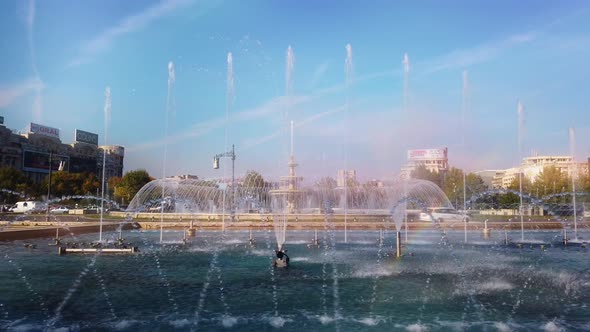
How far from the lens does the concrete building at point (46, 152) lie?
107 metres

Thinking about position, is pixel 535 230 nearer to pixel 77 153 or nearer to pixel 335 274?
pixel 335 274

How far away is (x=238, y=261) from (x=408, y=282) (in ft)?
27.5

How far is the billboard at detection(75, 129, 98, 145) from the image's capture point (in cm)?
13975

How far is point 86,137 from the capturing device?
143625 mm

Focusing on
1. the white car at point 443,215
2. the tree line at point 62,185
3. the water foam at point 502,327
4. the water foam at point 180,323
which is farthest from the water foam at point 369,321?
the tree line at point 62,185

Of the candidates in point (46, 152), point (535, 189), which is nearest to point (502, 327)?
point (535, 189)

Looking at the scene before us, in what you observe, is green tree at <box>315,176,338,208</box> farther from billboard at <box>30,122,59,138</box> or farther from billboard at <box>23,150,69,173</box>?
billboard at <box>30,122,59,138</box>

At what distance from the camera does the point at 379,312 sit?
12.1 metres

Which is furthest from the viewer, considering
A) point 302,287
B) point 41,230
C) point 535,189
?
point 535,189

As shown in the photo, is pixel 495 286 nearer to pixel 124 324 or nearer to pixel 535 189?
pixel 124 324

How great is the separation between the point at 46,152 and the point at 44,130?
7.91 metres

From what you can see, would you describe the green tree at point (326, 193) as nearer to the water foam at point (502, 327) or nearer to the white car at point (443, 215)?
the white car at point (443, 215)

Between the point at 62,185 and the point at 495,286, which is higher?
the point at 62,185

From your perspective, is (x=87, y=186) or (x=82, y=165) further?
(x=82, y=165)
